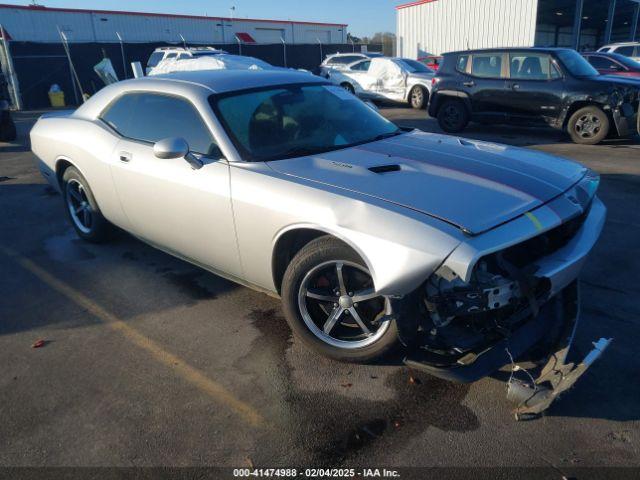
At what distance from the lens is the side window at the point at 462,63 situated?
10.4m

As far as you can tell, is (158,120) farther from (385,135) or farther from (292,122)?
(385,135)

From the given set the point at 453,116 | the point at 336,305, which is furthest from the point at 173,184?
the point at 453,116

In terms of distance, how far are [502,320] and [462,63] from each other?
9109mm

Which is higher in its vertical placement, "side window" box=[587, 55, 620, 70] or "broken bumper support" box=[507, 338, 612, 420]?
"side window" box=[587, 55, 620, 70]

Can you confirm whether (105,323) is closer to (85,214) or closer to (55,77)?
(85,214)

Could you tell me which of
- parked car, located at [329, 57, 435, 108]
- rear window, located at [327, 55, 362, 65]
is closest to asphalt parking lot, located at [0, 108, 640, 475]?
parked car, located at [329, 57, 435, 108]

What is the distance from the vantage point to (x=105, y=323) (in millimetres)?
3551

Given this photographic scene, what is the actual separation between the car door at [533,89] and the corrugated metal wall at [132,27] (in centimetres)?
2319

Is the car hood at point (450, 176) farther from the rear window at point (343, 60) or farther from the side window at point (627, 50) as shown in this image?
the side window at point (627, 50)

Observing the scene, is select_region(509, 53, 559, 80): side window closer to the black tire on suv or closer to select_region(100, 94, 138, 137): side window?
the black tire on suv

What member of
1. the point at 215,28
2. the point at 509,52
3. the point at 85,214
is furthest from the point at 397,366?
the point at 215,28

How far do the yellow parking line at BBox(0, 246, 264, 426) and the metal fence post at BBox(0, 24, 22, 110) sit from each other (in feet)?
55.1

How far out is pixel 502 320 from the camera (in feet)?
8.36

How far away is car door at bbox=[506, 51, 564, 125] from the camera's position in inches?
362
